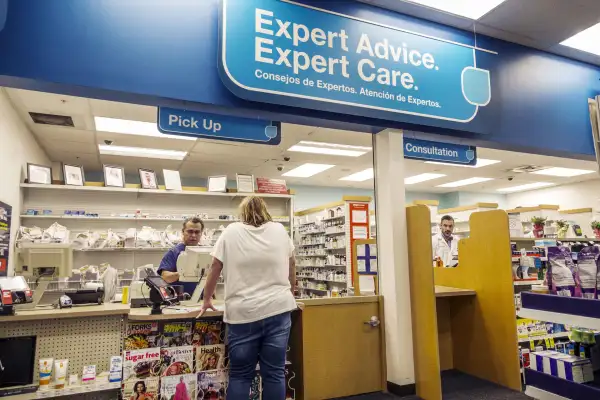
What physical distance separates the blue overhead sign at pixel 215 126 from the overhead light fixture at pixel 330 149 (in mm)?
4170

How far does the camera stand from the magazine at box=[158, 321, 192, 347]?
10.2 feet

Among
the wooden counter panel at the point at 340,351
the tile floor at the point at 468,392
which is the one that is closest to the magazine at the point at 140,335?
the wooden counter panel at the point at 340,351

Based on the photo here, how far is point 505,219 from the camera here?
13.2ft

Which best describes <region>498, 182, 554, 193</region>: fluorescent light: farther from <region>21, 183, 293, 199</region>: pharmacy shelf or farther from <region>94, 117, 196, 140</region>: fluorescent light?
<region>94, 117, 196, 140</region>: fluorescent light

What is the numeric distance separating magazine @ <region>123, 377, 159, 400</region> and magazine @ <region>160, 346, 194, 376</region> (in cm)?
10

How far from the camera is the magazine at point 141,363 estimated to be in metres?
2.89

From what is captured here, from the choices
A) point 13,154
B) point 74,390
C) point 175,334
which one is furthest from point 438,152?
point 13,154

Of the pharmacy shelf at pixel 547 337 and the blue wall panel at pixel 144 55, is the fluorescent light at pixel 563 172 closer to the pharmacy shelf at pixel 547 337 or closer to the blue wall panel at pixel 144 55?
the pharmacy shelf at pixel 547 337

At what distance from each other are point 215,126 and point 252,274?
1255 millimetres

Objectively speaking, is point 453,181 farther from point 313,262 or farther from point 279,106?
point 279,106

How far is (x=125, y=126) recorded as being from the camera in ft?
21.5

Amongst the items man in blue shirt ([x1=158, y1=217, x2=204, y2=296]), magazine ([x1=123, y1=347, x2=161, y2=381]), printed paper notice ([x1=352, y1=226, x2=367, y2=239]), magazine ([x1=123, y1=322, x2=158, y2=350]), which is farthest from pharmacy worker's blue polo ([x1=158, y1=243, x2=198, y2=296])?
printed paper notice ([x1=352, y1=226, x2=367, y2=239])

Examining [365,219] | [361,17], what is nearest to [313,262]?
[365,219]

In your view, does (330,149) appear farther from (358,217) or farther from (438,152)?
(438,152)
